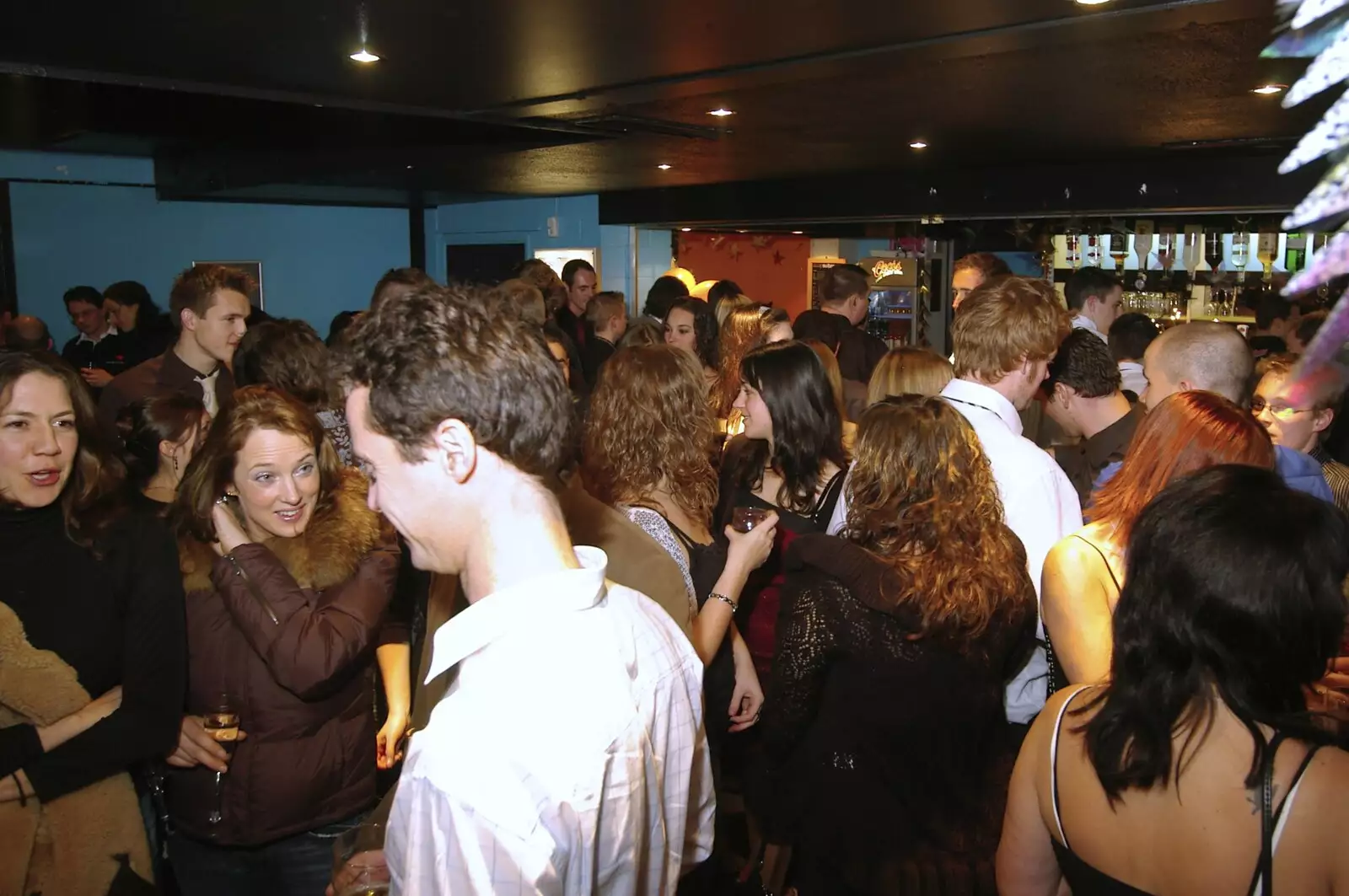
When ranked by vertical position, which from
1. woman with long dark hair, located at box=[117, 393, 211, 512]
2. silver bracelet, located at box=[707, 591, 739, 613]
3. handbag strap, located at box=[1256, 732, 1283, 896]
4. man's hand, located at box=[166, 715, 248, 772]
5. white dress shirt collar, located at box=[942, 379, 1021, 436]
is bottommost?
man's hand, located at box=[166, 715, 248, 772]

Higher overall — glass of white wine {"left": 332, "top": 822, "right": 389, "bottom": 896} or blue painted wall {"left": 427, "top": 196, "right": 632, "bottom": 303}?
blue painted wall {"left": 427, "top": 196, "right": 632, "bottom": 303}

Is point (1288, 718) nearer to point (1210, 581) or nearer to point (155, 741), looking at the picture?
point (1210, 581)

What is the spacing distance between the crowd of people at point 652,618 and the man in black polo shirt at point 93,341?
3.44 m

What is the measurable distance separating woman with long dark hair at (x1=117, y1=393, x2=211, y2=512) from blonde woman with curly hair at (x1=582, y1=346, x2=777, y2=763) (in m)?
1.18

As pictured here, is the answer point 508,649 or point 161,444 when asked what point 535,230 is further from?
point 508,649

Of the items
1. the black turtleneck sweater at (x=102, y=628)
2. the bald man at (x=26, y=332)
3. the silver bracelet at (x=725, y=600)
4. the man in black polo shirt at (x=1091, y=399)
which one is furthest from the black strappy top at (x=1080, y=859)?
the bald man at (x=26, y=332)

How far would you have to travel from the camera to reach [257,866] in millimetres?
2115

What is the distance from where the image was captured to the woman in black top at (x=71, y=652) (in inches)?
77.1

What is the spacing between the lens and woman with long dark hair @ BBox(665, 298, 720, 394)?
5168 mm

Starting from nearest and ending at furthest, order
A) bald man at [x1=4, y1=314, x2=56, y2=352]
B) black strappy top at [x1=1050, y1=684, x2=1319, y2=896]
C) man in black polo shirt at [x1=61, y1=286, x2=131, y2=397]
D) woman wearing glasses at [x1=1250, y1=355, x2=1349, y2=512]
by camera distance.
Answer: black strappy top at [x1=1050, y1=684, x2=1319, y2=896] → woman wearing glasses at [x1=1250, y1=355, x2=1349, y2=512] → bald man at [x1=4, y1=314, x2=56, y2=352] → man in black polo shirt at [x1=61, y1=286, x2=131, y2=397]

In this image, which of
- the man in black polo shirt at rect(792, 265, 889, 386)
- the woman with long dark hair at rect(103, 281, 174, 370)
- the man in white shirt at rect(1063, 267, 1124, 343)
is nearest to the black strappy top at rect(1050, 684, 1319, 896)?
the man in black polo shirt at rect(792, 265, 889, 386)

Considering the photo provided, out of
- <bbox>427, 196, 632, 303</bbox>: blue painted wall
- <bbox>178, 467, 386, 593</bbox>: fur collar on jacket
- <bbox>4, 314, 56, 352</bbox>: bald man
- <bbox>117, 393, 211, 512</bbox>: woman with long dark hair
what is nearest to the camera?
<bbox>178, 467, 386, 593</bbox>: fur collar on jacket

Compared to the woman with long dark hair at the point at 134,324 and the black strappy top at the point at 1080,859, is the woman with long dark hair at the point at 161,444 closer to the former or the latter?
the black strappy top at the point at 1080,859

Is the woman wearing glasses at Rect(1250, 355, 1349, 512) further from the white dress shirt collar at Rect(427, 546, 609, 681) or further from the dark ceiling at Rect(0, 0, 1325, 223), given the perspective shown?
the white dress shirt collar at Rect(427, 546, 609, 681)
